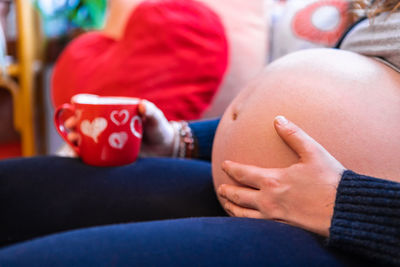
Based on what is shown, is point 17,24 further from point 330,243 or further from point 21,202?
point 330,243

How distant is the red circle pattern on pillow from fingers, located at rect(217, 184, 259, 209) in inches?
22.9

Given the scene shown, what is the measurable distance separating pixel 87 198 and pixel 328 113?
1.36 ft

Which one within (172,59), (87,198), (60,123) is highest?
(172,59)

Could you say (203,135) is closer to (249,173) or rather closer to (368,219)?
(249,173)

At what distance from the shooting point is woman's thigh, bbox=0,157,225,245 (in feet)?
2.09

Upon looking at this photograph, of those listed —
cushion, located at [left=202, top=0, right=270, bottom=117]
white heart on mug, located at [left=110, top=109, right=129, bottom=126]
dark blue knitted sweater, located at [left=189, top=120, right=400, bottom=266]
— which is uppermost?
cushion, located at [left=202, top=0, right=270, bottom=117]

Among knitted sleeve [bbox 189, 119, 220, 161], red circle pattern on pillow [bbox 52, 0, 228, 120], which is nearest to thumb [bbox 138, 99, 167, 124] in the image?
knitted sleeve [bbox 189, 119, 220, 161]

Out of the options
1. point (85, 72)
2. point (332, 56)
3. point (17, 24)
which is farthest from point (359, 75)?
point (17, 24)

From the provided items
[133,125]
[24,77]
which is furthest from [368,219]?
[24,77]

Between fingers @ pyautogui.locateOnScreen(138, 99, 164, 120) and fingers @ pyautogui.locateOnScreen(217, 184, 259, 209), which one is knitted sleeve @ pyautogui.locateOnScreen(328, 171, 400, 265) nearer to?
fingers @ pyautogui.locateOnScreen(217, 184, 259, 209)

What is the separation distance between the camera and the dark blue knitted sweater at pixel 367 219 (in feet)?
1.24

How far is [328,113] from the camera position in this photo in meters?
0.51

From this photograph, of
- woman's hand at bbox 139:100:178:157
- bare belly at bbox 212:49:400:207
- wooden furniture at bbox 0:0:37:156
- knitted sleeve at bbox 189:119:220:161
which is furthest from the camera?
wooden furniture at bbox 0:0:37:156

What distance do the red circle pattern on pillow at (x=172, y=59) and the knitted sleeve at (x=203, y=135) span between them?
0.85 ft
